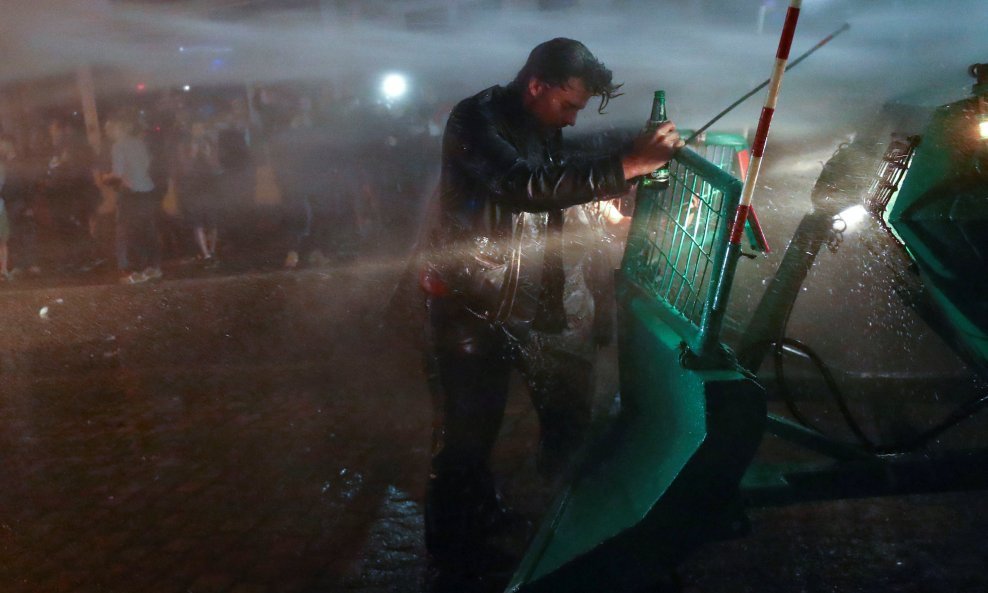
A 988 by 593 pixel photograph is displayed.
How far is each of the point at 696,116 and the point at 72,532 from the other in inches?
213

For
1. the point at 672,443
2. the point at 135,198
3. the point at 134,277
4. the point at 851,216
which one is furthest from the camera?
the point at 135,198

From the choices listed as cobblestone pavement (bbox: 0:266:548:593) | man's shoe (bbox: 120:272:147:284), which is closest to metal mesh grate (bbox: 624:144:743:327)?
cobblestone pavement (bbox: 0:266:548:593)

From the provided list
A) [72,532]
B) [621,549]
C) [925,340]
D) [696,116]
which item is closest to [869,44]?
[696,116]

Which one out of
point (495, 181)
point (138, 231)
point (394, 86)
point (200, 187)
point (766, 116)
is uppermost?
point (766, 116)

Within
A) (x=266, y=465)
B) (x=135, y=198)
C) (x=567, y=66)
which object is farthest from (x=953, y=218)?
(x=135, y=198)

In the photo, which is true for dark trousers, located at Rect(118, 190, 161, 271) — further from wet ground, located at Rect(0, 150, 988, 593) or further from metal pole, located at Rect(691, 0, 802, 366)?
metal pole, located at Rect(691, 0, 802, 366)

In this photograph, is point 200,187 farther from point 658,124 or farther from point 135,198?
point 658,124

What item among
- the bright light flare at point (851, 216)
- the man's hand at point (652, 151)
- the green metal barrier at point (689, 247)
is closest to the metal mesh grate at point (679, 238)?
the green metal barrier at point (689, 247)

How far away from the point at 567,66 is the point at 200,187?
7596mm

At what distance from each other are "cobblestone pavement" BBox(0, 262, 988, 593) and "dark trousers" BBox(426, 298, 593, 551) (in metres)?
0.22

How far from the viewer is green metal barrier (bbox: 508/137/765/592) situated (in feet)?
8.66

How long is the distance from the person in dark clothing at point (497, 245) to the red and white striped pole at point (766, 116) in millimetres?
299

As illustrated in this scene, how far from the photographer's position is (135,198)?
27.8 feet

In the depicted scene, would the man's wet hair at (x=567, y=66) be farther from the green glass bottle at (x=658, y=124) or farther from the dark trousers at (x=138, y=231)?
the dark trousers at (x=138, y=231)
